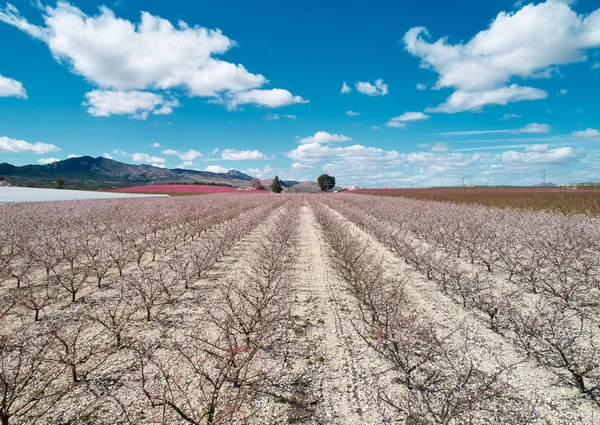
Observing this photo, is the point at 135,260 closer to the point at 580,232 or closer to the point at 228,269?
the point at 228,269

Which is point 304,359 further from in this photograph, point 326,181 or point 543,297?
point 326,181

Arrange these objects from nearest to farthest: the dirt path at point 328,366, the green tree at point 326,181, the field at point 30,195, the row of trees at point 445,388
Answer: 1. the row of trees at point 445,388
2. the dirt path at point 328,366
3. the field at point 30,195
4. the green tree at point 326,181

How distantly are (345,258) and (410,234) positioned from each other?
6.49m

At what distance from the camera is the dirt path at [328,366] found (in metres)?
2.82

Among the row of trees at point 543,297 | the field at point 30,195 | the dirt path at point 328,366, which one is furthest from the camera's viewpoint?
the field at point 30,195

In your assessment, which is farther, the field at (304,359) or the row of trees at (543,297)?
the row of trees at (543,297)

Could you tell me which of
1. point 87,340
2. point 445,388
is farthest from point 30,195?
point 445,388

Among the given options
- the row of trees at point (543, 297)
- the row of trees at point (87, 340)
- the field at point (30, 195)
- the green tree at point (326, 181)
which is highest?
the green tree at point (326, 181)

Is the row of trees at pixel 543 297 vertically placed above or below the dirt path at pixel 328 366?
above

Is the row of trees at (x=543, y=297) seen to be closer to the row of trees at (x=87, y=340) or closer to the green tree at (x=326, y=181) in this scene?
the row of trees at (x=87, y=340)

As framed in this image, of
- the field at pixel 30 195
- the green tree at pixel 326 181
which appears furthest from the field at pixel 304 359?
the green tree at pixel 326 181

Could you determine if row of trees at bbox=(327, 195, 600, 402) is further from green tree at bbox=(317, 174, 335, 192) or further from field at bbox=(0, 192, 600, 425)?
green tree at bbox=(317, 174, 335, 192)

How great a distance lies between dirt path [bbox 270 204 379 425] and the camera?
9.25ft

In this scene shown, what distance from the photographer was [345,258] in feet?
26.0
